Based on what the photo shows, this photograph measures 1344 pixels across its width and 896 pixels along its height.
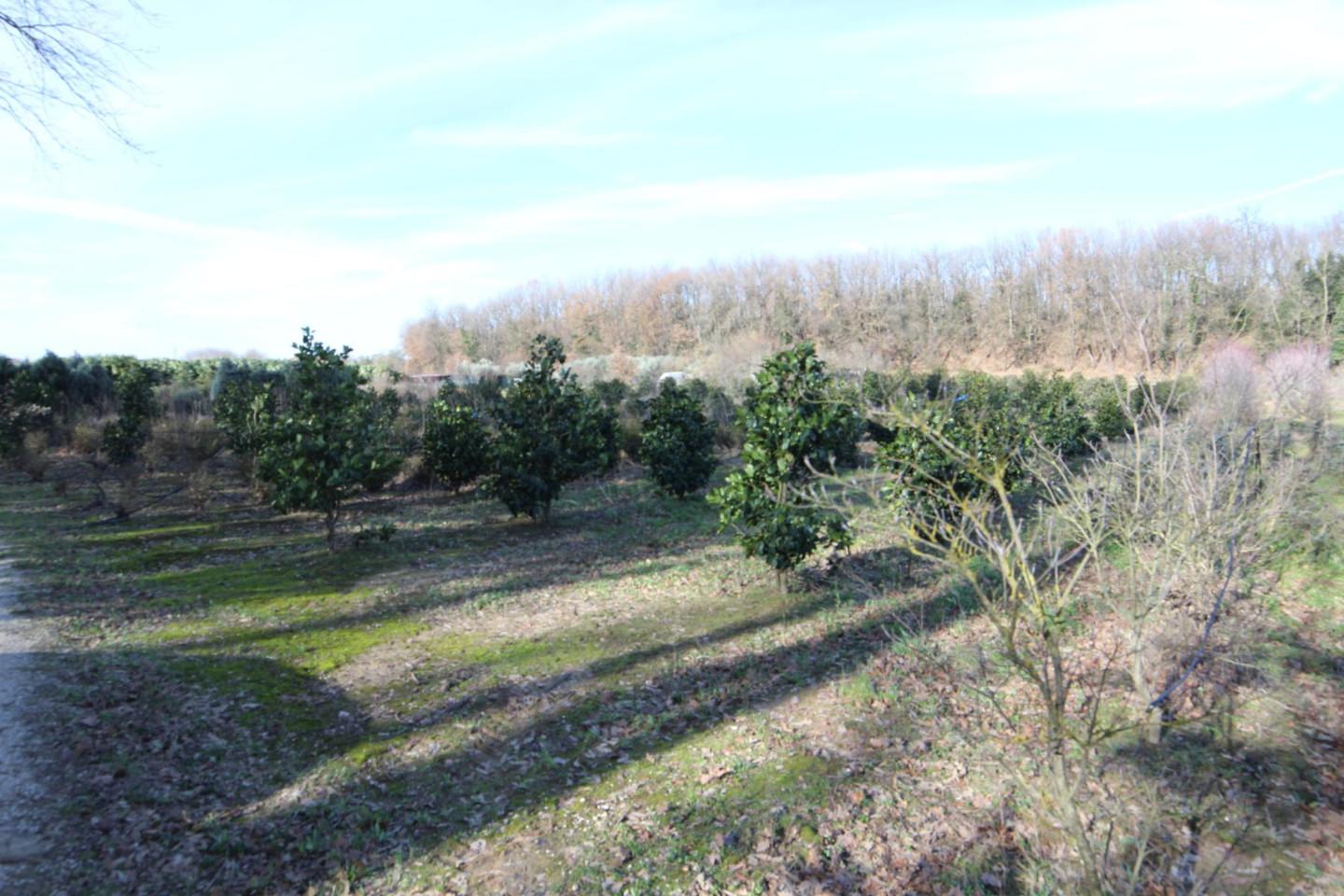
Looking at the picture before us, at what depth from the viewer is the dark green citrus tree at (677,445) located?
13.6 meters

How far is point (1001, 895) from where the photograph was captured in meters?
3.73

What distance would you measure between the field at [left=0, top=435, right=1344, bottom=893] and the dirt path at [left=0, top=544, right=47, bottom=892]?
0.42ft

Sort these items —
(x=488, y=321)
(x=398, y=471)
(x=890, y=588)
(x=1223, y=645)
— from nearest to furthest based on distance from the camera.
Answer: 1. (x=1223, y=645)
2. (x=890, y=588)
3. (x=398, y=471)
4. (x=488, y=321)

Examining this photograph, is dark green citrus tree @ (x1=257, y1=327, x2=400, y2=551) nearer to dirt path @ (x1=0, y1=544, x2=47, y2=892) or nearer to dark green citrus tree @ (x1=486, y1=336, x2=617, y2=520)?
dark green citrus tree @ (x1=486, y1=336, x2=617, y2=520)

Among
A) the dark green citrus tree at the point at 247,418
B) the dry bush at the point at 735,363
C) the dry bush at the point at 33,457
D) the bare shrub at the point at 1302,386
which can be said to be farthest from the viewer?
the dry bush at the point at 735,363

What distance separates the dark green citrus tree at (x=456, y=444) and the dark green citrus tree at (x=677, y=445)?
2958 millimetres

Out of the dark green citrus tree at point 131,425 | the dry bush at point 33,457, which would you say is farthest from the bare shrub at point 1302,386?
the dry bush at point 33,457

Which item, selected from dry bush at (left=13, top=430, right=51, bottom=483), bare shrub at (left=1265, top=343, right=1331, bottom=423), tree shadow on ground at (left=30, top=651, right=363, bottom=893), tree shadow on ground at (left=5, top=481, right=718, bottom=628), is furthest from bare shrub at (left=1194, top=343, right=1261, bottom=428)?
dry bush at (left=13, top=430, right=51, bottom=483)

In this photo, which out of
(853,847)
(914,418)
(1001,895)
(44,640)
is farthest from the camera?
(44,640)

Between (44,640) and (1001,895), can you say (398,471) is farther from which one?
(1001,895)

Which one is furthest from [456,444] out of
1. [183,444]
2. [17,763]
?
[17,763]

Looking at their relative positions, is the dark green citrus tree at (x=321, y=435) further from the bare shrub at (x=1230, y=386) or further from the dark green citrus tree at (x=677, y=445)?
the bare shrub at (x=1230, y=386)

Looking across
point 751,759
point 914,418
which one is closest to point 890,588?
point 751,759

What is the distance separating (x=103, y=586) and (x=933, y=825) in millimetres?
9172
